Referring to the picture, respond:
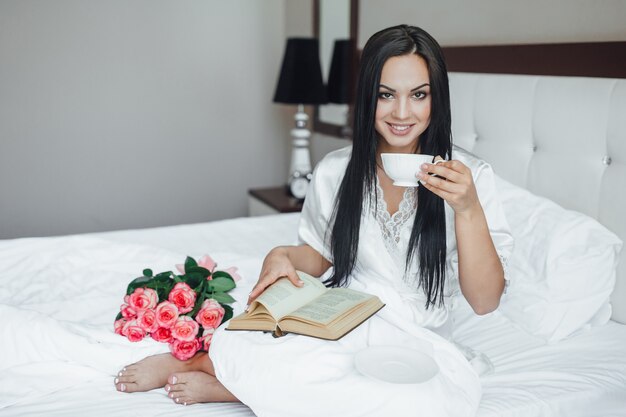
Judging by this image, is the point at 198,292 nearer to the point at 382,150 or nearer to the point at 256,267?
the point at 256,267

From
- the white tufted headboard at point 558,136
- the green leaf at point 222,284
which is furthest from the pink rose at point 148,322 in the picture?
the white tufted headboard at point 558,136

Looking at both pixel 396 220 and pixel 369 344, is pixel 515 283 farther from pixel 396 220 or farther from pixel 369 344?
pixel 369 344

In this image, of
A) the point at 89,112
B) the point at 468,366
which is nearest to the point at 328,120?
the point at 89,112

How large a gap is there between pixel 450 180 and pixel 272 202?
2.03 m

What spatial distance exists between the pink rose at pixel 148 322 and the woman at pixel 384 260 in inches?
2.9

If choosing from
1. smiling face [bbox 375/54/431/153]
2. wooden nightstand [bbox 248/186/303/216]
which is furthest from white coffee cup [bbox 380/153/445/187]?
wooden nightstand [bbox 248/186/303/216]

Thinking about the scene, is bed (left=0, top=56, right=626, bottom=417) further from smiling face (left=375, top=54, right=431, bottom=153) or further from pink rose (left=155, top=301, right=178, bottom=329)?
smiling face (left=375, top=54, right=431, bottom=153)

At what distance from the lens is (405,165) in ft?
3.86

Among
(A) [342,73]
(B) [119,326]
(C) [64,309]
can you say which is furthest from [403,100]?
(A) [342,73]

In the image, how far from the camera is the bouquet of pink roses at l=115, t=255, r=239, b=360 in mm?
1363

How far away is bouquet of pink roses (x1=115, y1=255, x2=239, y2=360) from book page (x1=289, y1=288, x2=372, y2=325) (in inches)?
11.2

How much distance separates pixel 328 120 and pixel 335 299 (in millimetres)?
2239

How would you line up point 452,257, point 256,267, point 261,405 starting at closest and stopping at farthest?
point 261,405, point 452,257, point 256,267

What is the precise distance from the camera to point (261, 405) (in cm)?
113
